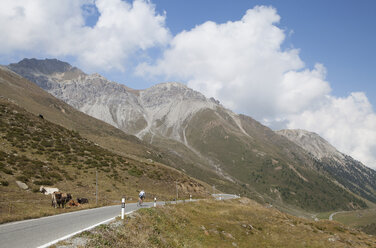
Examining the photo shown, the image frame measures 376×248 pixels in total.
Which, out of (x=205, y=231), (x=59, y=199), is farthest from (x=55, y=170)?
(x=205, y=231)

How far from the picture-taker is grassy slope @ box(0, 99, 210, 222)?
102ft

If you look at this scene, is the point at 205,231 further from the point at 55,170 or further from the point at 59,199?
the point at 55,170

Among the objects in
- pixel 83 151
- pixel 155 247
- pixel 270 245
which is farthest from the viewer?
pixel 83 151

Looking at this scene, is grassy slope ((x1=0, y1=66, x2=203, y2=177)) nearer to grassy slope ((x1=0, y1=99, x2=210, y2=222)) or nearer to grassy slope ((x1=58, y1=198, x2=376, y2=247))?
grassy slope ((x1=0, y1=99, x2=210, y2=222))

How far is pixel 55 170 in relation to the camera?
41750 millimetres

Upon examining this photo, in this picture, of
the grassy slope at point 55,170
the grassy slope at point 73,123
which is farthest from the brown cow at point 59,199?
the grassy slope at point 73,123

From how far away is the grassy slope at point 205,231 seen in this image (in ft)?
44.2

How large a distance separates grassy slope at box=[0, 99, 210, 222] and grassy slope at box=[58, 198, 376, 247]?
28.0 ft

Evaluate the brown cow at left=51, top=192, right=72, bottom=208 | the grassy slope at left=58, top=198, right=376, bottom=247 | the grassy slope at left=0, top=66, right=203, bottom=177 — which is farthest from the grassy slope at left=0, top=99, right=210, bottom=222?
the grassy slope at left=0, top=66, right=203, bottom=177

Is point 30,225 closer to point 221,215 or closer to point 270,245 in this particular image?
point 270,245

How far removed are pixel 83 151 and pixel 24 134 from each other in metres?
11.2

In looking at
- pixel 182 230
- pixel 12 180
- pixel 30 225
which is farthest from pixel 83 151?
pixel 30 225

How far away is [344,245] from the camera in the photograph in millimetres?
33375

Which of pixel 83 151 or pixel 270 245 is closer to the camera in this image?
pixel 270 245
